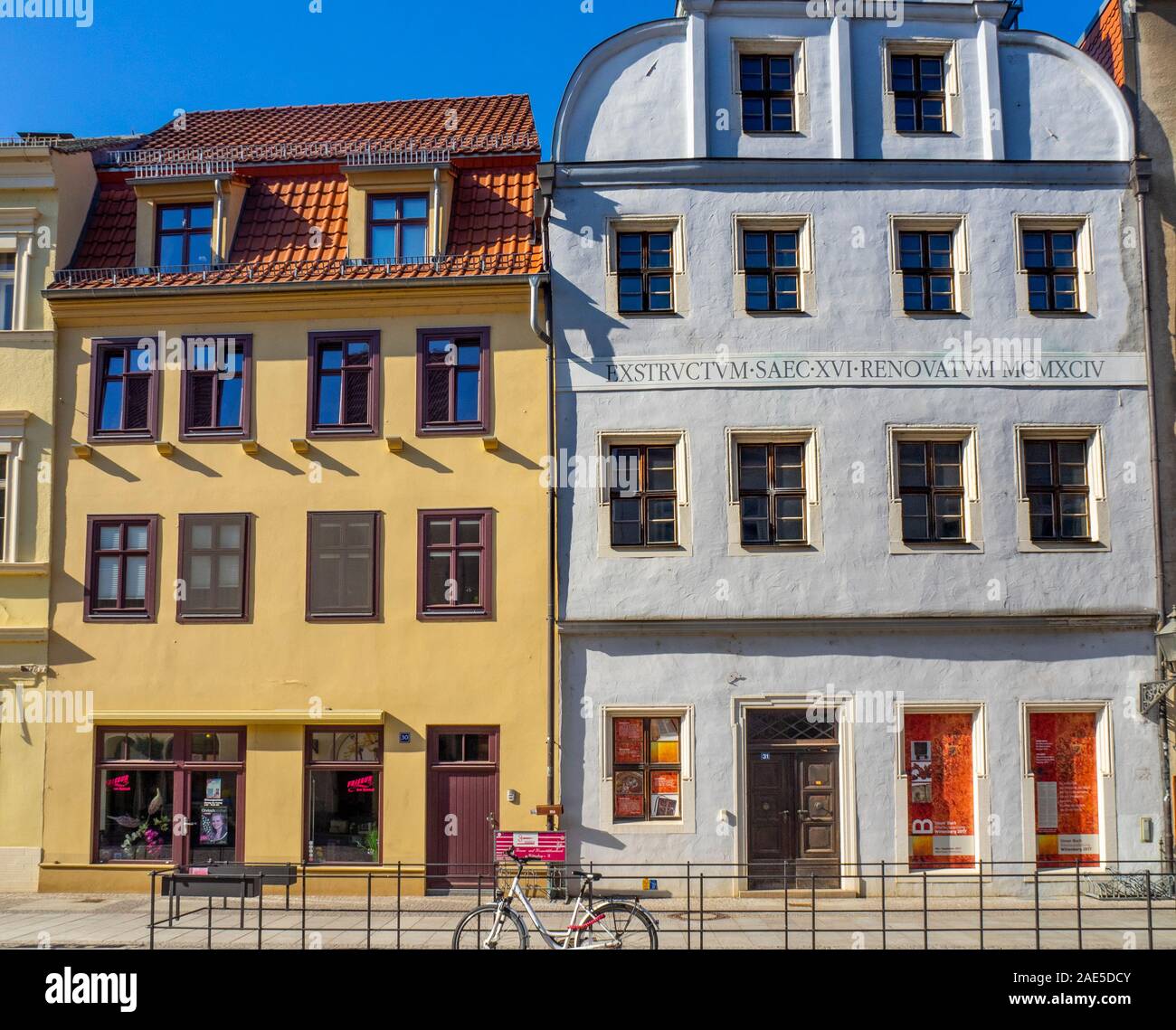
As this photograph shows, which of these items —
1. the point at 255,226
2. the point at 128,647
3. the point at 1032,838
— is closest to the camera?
the point at 1032,838

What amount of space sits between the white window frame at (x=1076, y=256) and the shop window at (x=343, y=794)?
41.3ft

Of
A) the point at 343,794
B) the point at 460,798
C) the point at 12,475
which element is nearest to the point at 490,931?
the point at 460,798

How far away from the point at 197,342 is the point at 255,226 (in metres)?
2.45

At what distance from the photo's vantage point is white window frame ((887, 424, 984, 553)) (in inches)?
818

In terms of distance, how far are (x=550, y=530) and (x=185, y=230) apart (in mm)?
8428

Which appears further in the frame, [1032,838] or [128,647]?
[128,647]

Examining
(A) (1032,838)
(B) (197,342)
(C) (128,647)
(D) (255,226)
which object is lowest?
(A) (1032,838)

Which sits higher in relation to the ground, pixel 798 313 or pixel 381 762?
pixel 798 313

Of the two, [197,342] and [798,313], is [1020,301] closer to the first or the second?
[798,313]

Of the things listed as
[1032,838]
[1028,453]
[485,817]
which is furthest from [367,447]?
[1032,838]

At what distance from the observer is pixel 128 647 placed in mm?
21594

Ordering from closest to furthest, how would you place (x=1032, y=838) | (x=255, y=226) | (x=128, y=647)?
(x=1032, y=838)
(x=128, y=647)
(x=255, y=226)

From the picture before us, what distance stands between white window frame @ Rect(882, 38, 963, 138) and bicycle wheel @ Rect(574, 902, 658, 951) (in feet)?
44.8

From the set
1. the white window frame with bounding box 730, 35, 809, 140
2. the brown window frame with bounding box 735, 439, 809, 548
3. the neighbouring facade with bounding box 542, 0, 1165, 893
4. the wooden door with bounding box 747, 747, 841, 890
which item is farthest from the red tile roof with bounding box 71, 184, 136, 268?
the wooden door with bounding box 747, 747, 841, 890
